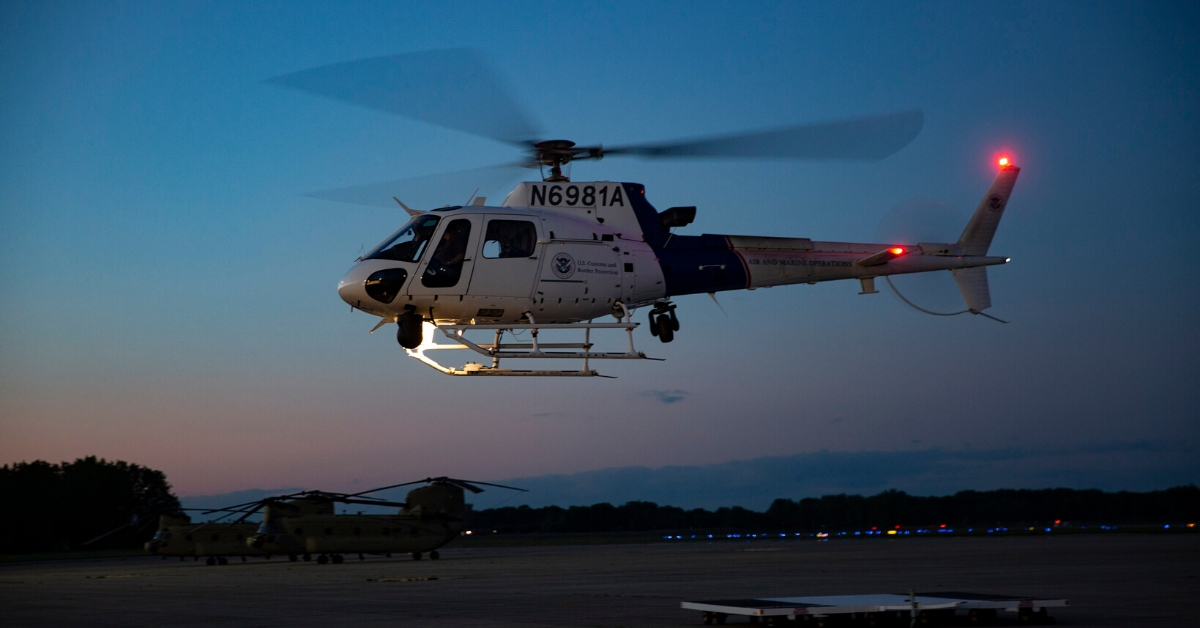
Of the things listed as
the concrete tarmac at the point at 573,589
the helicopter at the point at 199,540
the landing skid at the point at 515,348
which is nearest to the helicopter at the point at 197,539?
the helicopter at the point at 199,540

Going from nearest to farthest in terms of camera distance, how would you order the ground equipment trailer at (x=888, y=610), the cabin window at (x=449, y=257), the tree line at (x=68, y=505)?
the ground equipment trailer at (x=888, y=610), the cabin window at (x=449, y=257), the tree line at (x=68, y=505)

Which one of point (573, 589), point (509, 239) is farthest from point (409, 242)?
point (573, 589)

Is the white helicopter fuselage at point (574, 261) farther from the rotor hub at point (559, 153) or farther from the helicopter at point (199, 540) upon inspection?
the helicopter at point (199, 540)

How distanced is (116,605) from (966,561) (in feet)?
60.7

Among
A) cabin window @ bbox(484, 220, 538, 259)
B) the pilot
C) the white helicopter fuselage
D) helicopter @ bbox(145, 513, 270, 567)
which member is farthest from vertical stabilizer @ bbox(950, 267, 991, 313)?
helicopter @ bbox(145, 513, 270, 567)

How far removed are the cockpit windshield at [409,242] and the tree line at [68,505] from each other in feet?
154

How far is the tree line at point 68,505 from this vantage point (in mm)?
63406

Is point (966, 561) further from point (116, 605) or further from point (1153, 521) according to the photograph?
point (1153, 521)

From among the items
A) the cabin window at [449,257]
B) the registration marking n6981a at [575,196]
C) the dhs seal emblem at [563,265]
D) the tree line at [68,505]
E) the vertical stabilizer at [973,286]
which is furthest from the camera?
the tree line at [68,505]

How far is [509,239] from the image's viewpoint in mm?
18109

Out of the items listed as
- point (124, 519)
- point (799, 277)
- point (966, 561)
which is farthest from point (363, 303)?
point (124, 519)

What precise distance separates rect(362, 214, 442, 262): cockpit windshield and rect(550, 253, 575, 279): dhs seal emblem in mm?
2090

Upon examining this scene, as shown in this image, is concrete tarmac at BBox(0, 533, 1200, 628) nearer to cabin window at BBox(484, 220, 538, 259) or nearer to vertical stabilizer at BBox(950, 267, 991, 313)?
vertical stabilizer at BBox(950, 267, 991, 313)

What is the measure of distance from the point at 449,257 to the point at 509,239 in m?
1.10
